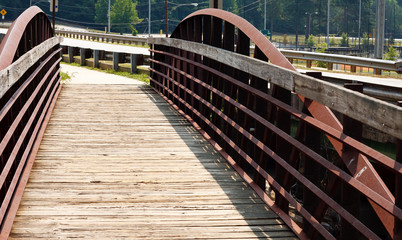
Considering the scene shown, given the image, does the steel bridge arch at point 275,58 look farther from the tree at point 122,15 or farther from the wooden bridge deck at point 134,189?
the tree at point 122,15

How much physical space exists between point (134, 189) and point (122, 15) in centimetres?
12372

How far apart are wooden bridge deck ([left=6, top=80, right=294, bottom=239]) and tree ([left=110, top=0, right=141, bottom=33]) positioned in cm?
11913

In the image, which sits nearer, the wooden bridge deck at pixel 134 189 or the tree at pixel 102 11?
the wooden bridge deck at pixel 134 189

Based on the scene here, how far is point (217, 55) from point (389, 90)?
4.87m

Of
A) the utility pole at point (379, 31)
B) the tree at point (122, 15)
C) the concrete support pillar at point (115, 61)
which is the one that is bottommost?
the concrete support pillar at point (115, 61)

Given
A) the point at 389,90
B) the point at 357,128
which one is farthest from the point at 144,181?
the point at 389,90

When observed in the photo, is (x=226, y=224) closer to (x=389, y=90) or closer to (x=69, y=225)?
(x=69, y=225)

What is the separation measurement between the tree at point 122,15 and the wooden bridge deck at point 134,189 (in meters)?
119

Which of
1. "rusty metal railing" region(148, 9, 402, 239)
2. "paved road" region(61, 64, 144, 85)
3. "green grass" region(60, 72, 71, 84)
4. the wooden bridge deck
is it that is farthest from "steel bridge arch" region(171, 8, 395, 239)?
"green grass" region(60, 72, 71, 84)

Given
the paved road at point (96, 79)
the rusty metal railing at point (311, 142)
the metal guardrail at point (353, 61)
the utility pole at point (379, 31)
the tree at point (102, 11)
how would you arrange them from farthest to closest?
the tree at point (102, 11) → the utility pole at point (379, 31) → the metal guardrail at point (353, 61) → the paved road at point (96, 79) → the rusty metal railing at point (311, 142)

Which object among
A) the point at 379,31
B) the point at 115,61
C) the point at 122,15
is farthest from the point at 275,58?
the point at 122,15

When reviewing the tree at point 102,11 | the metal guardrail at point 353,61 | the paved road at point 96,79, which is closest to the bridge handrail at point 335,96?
the paved road at point 96,79

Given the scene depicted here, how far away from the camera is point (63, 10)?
436 ft

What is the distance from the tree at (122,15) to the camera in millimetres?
127625
